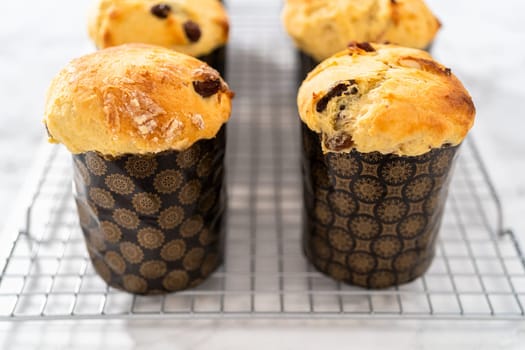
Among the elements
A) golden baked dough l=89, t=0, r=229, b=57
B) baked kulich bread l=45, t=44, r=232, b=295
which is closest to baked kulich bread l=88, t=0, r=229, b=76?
golden baked dough l=89, t=0, r=229, b=57

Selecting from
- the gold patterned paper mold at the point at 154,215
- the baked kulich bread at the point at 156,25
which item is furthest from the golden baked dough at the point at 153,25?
the gold patterned paper mold at the point at 154,215

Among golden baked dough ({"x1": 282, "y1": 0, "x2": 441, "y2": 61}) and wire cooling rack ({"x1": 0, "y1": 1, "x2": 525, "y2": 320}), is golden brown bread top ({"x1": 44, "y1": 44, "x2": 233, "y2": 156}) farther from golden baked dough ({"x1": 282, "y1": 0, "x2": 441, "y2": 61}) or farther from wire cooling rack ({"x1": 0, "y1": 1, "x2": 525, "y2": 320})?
golden baked dough ({"x1": 282, "y1": 0, "x2": 441, "y2": 61})

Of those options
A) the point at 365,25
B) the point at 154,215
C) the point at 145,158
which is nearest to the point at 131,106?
the point at 145,158

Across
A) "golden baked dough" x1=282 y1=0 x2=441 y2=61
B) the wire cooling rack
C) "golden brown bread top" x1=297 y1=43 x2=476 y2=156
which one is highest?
"golden brown bread top" x1=297 y1=43 x2=476 y2=156

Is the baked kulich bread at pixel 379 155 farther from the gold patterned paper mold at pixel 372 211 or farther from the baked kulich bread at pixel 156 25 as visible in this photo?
the baked kulich bread at pixel 156 25

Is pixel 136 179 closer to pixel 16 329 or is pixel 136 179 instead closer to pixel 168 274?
Answer: pixel 168 274

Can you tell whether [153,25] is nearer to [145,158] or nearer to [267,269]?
[145,158]
